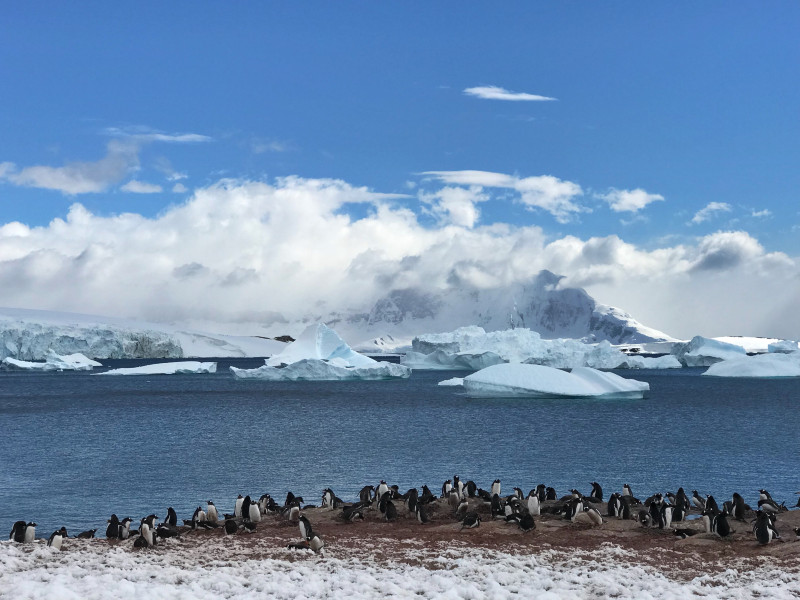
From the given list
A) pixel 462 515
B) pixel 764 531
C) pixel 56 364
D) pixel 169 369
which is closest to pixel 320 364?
pixel 169 369

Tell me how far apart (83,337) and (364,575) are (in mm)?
123484

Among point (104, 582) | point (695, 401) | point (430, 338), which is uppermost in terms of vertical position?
point (430, 338)

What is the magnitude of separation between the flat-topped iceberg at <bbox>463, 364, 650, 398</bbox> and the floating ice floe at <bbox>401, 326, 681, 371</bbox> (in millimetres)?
31858

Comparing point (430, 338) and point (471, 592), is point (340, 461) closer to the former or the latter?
point (471, 592)

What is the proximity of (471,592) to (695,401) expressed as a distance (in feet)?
174

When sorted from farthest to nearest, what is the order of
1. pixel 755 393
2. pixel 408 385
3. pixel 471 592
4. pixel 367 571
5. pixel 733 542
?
pixel 408 385, pixel 755 393, pixel 733 542, pixel 367 571, pixel 471 592

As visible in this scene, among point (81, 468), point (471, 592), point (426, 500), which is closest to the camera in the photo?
point (471, 592)

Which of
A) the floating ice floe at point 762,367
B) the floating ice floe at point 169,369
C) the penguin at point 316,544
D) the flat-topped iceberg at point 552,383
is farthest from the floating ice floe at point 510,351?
the penguin at point 316,544

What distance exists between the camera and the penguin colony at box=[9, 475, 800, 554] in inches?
587

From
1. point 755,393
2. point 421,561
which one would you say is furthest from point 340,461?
point 755,393

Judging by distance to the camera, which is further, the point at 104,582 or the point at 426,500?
the point at 426,500

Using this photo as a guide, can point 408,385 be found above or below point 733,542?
above

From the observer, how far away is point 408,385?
8244 cm

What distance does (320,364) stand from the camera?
8412cm
